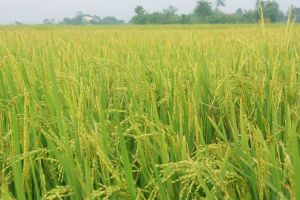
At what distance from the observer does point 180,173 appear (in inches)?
32.3

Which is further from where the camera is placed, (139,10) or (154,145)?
(139,10)

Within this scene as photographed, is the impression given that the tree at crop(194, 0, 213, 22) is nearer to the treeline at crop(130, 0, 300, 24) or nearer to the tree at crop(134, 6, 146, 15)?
the treeline at crop(130, 0, 300, 24)

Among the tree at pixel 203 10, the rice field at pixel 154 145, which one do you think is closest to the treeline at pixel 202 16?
the tree at pixel 203 10

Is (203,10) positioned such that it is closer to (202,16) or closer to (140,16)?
(202,16)

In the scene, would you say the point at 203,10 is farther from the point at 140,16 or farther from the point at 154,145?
the point at 154,145

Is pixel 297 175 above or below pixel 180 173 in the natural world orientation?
above

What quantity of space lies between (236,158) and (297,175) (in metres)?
0.29

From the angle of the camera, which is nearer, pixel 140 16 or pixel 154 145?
pixel 154 145

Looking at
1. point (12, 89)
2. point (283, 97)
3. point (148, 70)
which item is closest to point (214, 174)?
point (283, 97)

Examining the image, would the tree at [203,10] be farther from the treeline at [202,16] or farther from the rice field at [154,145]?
the rice field at [154,145]

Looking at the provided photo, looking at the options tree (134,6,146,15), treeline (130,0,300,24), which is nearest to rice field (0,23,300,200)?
treeline (130,0,300,24)

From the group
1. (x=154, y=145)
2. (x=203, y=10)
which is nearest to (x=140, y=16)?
(x=203, y=10)

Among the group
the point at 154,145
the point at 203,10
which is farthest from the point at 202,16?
the point at 154,145

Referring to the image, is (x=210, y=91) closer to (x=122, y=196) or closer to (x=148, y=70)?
(x=148, y=70)
